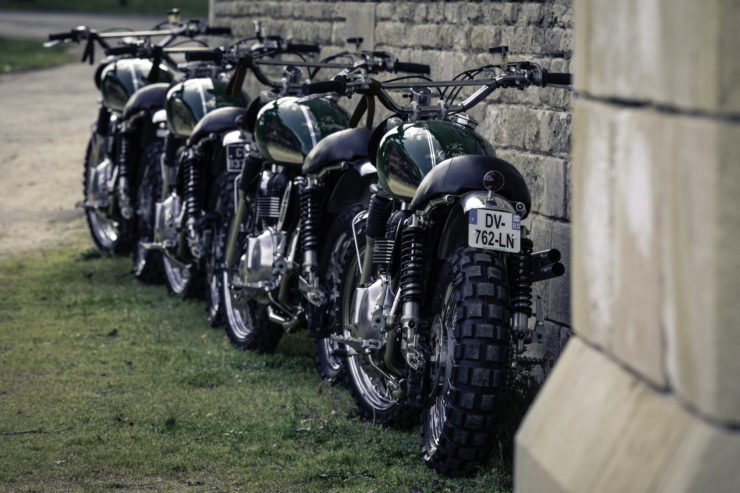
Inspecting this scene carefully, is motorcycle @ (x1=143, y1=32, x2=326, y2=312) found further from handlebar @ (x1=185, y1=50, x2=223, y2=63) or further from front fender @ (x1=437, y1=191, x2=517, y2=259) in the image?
front fender @ (x1=437, y1=191, x2=517, y2=259)

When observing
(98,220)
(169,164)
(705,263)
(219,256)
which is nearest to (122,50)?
(169,164)

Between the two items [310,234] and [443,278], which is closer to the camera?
[443,278]

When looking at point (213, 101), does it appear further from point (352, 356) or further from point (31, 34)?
point (31, 34)

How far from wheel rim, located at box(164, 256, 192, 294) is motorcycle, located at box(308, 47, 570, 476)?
2981 millimetres

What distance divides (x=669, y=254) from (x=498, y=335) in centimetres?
230

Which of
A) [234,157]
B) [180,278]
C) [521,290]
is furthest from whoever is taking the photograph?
[180,278]

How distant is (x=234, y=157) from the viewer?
7.70 meters

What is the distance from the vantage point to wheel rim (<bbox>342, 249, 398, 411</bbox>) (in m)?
5.61

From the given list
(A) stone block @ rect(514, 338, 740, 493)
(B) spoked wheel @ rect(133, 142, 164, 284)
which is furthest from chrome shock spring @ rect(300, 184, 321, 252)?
(A) stone block @ rect(514, 338, 740, 493)

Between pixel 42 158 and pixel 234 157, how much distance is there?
759 cm

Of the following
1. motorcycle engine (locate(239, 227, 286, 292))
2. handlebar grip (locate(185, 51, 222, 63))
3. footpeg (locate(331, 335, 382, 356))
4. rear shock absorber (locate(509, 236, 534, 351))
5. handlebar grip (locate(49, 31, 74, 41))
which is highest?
handlebar grip (locate(49, 31, 74, 41))

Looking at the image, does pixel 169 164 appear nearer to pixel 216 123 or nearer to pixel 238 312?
pixel 216 123

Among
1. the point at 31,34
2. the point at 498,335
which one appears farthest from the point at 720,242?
the point at 31,34

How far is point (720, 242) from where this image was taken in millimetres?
2104
